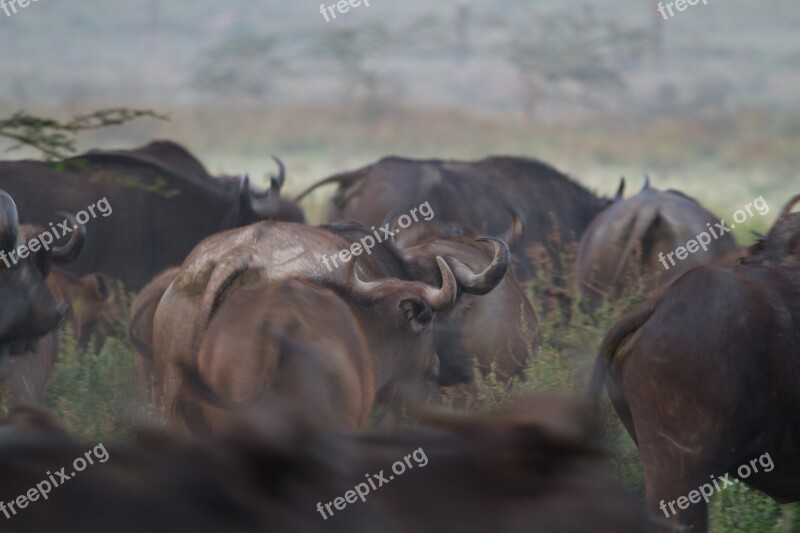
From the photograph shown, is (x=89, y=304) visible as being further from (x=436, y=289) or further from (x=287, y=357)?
(x=287, y=357)

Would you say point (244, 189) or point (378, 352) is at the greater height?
point (378, 352)

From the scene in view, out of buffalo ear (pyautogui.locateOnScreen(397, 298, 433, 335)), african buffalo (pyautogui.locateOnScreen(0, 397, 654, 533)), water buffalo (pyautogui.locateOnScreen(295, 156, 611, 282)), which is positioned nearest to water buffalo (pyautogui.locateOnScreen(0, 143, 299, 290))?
water buffalo (pyautogui.locateOnScreen(295, 156, 611, 282))

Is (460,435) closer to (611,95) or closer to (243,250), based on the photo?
(243,250)

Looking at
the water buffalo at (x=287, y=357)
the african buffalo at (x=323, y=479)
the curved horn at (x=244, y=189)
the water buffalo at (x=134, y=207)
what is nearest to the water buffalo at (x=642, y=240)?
the water buffalo at (x=134, y=207)

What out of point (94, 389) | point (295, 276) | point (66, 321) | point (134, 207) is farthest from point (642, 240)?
point (295, 276)

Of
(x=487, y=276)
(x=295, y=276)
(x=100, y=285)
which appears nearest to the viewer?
(x=295, y=276)

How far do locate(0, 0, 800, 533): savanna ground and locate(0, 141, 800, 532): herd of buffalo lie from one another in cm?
1609

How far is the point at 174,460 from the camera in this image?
1.86m

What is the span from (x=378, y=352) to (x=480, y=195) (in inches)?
247

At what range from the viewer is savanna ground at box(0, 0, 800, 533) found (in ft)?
112

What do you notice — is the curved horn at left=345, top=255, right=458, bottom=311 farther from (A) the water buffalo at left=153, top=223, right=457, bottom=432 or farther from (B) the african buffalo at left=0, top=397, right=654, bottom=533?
(B) the african buffalo at left=0, top=397, right=654, bottom=533

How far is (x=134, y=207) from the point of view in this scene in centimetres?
997

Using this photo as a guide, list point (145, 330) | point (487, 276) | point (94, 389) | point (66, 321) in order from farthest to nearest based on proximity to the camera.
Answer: point (66, 321) → point (94, 389) → point (145, 330) → point (487, 276)

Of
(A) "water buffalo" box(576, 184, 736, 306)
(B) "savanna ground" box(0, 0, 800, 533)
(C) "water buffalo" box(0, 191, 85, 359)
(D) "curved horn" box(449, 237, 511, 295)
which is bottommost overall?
(B) "savanna ground" box(0, 0, 800, 533)
